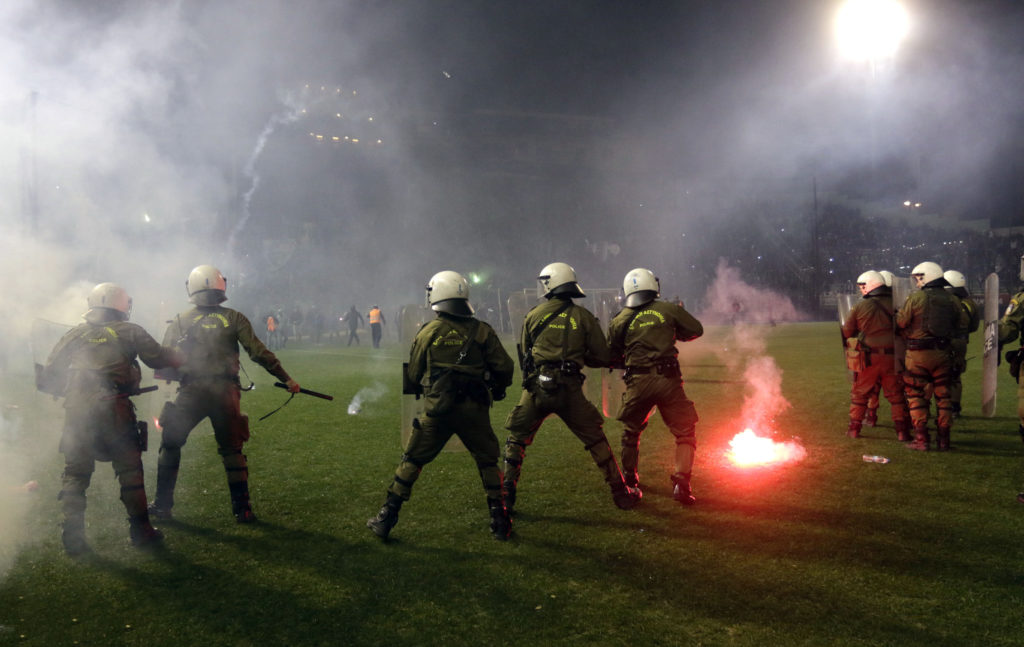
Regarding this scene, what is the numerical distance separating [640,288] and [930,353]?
4140 millimetres

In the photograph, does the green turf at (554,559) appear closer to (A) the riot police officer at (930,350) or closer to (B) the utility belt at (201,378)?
(A) the riot police officer at (930,350)

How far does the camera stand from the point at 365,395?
Answer: 12922mm

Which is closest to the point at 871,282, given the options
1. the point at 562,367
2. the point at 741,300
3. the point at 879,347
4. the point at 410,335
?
the point at 879,347

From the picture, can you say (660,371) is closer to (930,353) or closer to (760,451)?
(760,451)

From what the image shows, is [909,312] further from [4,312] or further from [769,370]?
[4,312]

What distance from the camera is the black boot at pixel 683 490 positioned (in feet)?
18.8

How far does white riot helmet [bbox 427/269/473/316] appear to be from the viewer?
5.14 metres

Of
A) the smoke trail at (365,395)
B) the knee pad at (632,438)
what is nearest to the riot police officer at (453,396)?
the knee pad at (632,438)

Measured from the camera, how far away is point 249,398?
515 inches

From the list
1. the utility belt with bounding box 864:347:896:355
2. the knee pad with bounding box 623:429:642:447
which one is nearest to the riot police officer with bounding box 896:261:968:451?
the utility belt with bounding box 864:347:896:355

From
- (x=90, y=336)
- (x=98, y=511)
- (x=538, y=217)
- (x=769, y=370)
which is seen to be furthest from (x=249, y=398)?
(x=538, y=217)

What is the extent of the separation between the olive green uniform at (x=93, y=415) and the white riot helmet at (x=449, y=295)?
2433 millimetres

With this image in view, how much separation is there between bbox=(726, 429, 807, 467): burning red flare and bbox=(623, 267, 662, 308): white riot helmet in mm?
2404

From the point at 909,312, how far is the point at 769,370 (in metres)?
8.44
